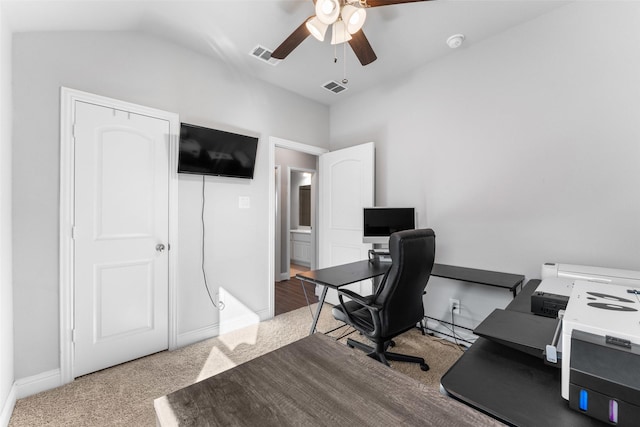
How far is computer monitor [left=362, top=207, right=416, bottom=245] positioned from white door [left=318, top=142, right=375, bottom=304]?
0.31m

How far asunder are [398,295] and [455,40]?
237cm

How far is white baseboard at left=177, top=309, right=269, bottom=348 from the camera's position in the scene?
2664mm

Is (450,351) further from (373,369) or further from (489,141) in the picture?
(373,369)

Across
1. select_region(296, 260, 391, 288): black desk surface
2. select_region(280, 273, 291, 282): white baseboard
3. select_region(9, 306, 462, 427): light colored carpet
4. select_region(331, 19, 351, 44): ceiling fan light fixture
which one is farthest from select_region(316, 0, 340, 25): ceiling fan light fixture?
select_region(280, 273, 291, 282): white baseboard

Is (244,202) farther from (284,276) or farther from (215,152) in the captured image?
(284,276)

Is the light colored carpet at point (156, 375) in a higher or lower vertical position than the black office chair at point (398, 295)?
lower

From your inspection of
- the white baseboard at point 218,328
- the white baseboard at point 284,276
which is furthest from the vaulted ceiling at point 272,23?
the white baseboard at point 284,276

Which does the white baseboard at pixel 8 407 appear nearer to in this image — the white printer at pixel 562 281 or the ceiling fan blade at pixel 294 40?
the ceiling fan blade at pixel 294 40

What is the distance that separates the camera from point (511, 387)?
2.73 ft

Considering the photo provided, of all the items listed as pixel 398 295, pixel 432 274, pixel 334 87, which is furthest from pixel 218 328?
pixel 334 87

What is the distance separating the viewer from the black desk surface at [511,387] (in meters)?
0.71

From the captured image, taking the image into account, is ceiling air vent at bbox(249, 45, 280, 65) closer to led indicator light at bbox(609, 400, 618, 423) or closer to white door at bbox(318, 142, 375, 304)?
white door at bbox(318, 142, 375, 304)

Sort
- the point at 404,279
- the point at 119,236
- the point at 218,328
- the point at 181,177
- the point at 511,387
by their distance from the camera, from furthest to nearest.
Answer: the point at 218,328 < the point at 181,177 < the point at 119,236 < the point at 404,279 < the point at 511,387

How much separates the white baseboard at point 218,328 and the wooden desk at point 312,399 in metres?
2.21
